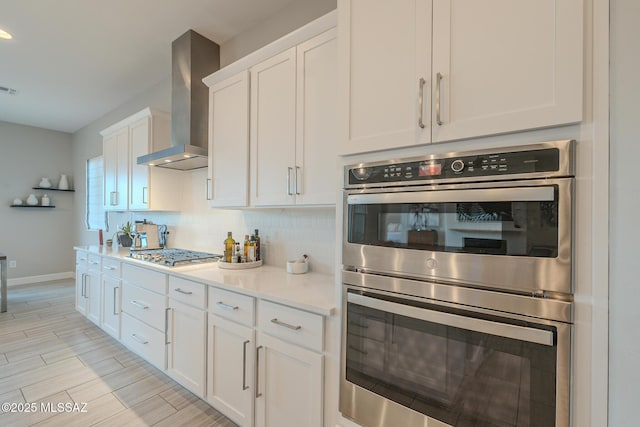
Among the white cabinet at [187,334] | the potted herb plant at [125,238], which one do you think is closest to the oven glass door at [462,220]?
the white cabinet at [187,334]

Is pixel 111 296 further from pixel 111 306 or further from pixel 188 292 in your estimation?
pixel 188 292

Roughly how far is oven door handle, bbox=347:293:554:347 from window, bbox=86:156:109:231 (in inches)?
216

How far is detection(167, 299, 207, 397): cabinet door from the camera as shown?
1.93m

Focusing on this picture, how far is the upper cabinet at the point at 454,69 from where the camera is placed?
0.83 metres

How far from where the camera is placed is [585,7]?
797mm

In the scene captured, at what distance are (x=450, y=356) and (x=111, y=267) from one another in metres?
3.29

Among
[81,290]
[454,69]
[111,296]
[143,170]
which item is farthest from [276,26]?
[81,290]

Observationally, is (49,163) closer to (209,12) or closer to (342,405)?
(209,12)

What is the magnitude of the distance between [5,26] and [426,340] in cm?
404

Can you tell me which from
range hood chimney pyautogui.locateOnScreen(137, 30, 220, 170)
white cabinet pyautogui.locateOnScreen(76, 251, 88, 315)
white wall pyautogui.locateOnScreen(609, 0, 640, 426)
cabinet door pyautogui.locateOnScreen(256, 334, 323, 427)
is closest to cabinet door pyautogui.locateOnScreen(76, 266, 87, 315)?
white cabinet pyautogui.locateOnScreen(76, 251, 88, 315)

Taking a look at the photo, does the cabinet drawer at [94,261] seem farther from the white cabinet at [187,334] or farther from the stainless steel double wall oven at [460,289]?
the stainless steel double wall oven at [460,289]

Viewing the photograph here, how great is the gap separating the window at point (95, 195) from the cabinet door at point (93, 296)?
185 cm

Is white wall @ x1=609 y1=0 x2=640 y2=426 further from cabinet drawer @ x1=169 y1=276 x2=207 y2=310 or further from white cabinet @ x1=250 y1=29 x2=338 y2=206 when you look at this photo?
cabinet drawer @ x1=169 y1=276 x2=207 y2=310

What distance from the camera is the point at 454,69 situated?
1.00 meters
